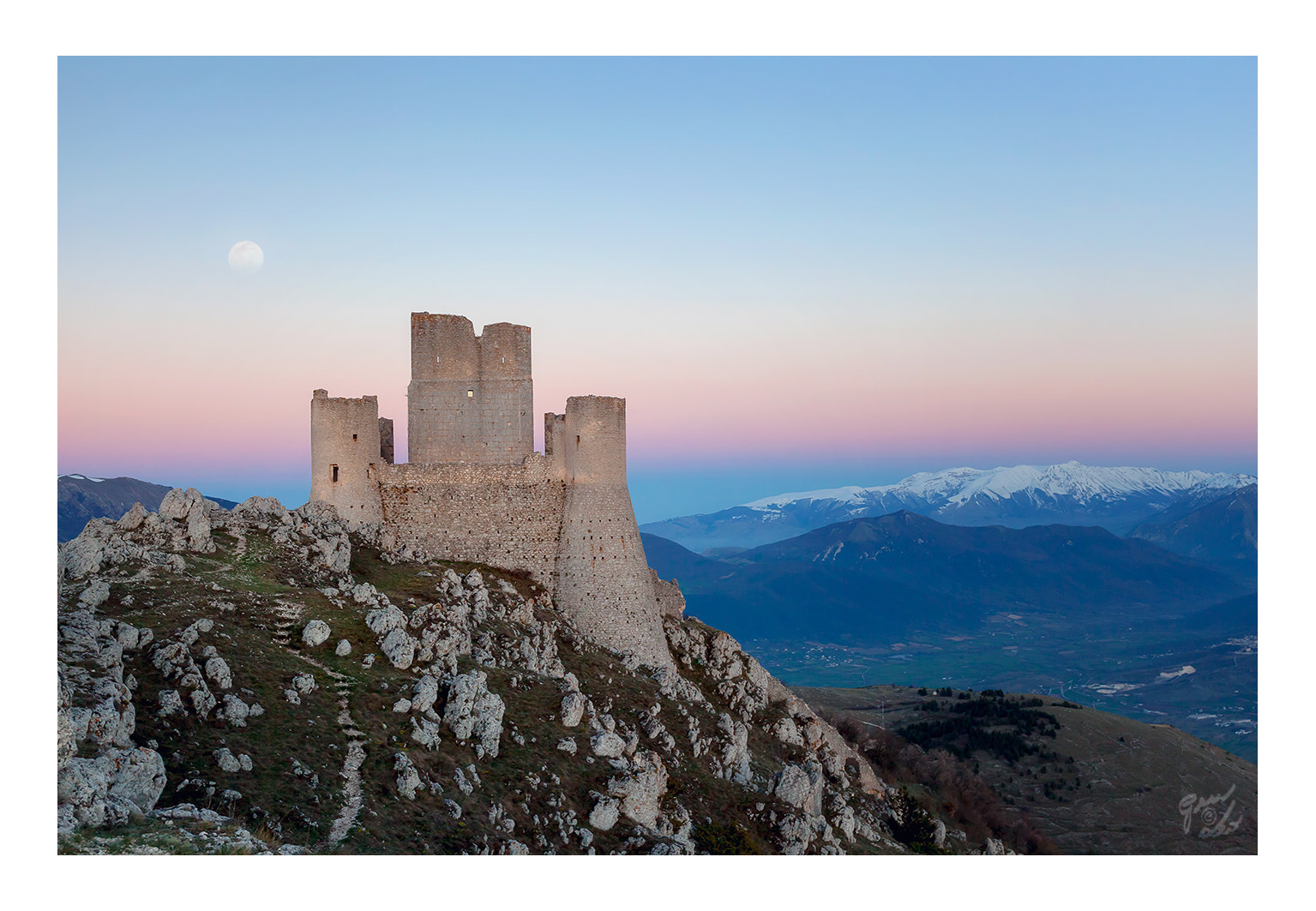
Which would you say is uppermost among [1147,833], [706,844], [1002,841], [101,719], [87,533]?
[87,533]

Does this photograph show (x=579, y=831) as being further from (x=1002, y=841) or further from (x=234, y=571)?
(x=1002, y=841)

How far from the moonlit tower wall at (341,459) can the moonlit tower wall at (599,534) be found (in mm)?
8768

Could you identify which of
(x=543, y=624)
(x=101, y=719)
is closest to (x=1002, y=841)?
(x=543, y=624)

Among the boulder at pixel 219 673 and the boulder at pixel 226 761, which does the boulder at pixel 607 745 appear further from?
the boulder at pixel 226 761

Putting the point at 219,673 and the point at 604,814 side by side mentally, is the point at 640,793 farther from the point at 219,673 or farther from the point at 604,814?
the point at 219,673

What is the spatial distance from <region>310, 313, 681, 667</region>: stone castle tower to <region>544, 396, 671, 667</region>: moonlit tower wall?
51 mm

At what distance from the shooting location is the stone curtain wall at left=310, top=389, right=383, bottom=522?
134 feet

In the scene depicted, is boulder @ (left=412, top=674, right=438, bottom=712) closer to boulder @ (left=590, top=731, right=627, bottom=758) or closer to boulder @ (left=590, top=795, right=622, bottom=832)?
boulder @ (left=590, top=731, right=627, bottom=758)

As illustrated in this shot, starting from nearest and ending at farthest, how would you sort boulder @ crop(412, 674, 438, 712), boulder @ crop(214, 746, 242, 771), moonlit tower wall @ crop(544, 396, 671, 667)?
1. boulder @ crop(214, 746, 242, 771)
2. boulder @ crop(412, 674, 438, 712)
3. moonlit tower wall @ crop(544, 396, 671, 667)

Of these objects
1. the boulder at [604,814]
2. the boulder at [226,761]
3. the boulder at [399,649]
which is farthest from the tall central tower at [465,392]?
the boulder at [226,761]

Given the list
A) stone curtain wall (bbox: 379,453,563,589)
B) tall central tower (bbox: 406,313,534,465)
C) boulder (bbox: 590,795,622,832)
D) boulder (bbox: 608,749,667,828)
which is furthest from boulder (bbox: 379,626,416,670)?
tall central tower (bbox: 406,313,534,465)

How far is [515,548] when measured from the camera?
4250cm

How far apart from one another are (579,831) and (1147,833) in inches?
2426

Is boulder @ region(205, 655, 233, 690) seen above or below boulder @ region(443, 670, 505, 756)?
above
